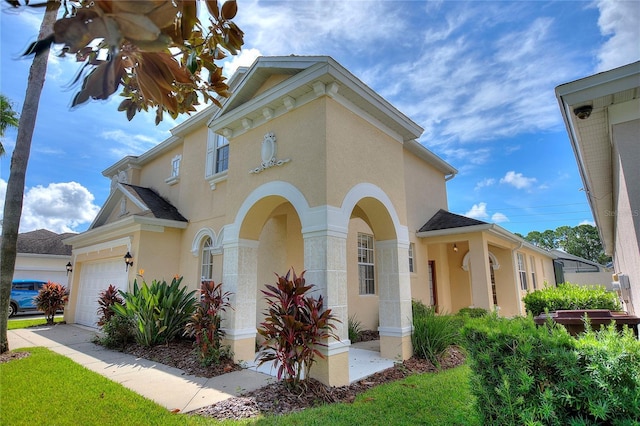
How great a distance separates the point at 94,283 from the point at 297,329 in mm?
13009

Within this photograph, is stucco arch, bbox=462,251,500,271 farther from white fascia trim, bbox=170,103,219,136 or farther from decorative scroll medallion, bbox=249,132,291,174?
white fascia trim, bbox=170,103,219,136

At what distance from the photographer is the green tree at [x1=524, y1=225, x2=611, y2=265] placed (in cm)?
5225

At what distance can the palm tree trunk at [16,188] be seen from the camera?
28.5 feet

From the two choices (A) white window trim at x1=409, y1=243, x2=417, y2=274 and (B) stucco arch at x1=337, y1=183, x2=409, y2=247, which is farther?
(A) white window trim at x1=409, y1=243, x2=417, y2=274

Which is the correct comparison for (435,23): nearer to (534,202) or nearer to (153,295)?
(153,295)

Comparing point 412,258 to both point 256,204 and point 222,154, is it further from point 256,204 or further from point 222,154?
point 222,154

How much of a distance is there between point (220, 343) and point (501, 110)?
1311 centimetres

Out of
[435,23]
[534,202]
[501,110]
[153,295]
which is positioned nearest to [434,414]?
[435,23]

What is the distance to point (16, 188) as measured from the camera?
29.1ft

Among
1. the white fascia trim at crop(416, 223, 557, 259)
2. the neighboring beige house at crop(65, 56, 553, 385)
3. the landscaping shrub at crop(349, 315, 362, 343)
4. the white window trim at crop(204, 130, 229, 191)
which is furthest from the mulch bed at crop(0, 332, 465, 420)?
the white window trim at crop(204, 130, 229, 191)

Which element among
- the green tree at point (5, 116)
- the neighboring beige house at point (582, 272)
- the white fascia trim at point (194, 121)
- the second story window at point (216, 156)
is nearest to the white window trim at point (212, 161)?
the second story window at point (216, 156)

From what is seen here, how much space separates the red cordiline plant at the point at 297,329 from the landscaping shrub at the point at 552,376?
280 centimetres

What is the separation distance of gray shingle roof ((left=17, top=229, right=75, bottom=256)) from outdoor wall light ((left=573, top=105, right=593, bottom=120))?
30501 millimetres

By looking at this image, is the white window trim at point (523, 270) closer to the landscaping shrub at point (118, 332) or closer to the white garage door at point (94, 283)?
the landscaping shrub at point (118, 332)
